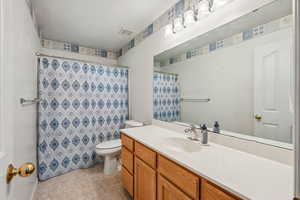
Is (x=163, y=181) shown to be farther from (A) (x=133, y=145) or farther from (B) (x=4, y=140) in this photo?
(B) (x=4, y=140)

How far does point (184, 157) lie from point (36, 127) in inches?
81.9

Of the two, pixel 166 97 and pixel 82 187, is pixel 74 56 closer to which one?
pixel 166 97

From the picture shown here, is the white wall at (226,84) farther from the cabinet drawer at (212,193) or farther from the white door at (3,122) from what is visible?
the white door at (3,122)

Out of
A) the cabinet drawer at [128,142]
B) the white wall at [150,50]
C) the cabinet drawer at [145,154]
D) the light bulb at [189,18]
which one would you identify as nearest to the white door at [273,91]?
the white wall at [150,50]

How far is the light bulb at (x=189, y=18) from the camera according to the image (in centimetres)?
141

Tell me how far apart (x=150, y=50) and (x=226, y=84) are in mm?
1296

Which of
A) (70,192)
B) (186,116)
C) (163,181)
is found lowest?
(70,192)

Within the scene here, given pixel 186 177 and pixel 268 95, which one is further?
pixel 268 95

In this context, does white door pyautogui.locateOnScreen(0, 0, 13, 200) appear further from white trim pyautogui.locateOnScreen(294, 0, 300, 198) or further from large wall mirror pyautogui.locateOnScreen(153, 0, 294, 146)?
large wall mirror pyautogui.locateOnScreen(153, 0, 294, 146)

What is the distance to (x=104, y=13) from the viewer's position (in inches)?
74.5

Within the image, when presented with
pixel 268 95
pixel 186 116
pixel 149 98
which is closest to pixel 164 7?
pixel 149 98

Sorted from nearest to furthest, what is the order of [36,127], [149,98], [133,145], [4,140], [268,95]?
[4,140]
[268,95]
[133,145]
[36,127]
[149,98]

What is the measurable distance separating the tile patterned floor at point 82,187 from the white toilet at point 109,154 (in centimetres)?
11

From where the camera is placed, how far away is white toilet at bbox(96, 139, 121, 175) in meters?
2.03
